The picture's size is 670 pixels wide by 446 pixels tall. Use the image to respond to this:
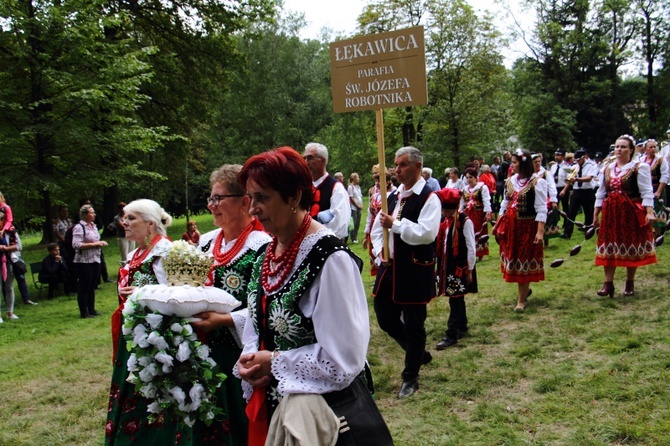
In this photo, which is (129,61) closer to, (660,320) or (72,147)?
(72,147)

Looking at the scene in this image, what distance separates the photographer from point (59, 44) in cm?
1252

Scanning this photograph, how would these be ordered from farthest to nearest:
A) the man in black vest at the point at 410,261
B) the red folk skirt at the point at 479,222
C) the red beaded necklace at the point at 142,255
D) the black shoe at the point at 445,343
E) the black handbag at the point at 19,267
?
the red folk skirt at the point at 479,222, the black handbag at the point at 19,267, the black shoe at the point at 445,343, the man in black vest at the point at 410,261, the red beaded necklace at the point at 142,255

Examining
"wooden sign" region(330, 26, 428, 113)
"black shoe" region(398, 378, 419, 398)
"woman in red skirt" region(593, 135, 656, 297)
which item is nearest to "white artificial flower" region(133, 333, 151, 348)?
"black shoe" region(398, 378, 419, 398)

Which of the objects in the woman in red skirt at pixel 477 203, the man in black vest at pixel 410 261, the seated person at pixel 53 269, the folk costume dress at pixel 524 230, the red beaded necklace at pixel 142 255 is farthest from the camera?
the seated person at pixel 53 269

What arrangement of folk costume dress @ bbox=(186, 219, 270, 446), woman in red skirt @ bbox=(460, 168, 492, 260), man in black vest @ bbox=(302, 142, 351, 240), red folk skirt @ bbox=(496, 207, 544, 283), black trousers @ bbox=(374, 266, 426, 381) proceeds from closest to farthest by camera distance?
folk costume dress @ bbox=(186, 219, 270, 446)
black trousers @ bbox=(374, 266, 426, 381)
man in black vest @ bbox=(302, 142, 351, 240)
red folk skirt @ bbox=(496, 207, 544, 283)
woman in red skirt @ bbox=(460, 168, 492, 260)

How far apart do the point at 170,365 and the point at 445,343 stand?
4.50 m

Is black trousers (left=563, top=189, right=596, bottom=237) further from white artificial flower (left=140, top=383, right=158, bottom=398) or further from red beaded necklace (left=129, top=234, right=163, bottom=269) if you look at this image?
white artificial flower (left=140, top=383, right=158, bottom=398)

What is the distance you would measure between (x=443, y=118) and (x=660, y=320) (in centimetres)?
1995

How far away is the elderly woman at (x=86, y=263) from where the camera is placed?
10.2 meters

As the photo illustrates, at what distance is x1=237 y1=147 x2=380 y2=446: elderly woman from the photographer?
2074mm

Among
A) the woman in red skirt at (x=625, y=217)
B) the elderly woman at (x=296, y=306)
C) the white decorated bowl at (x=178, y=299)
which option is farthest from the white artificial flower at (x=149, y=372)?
the woman in red skirt at (x=625, y=217)

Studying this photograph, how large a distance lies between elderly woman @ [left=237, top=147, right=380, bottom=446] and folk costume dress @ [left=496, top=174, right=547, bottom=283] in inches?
229

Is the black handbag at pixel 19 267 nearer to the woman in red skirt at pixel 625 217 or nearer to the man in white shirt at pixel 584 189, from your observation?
the woman in red skirt at pixel 625 217

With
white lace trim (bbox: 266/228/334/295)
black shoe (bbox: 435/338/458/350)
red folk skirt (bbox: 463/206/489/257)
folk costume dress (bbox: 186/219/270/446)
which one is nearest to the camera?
white lace trim (bbox: 266/228/334/295)
